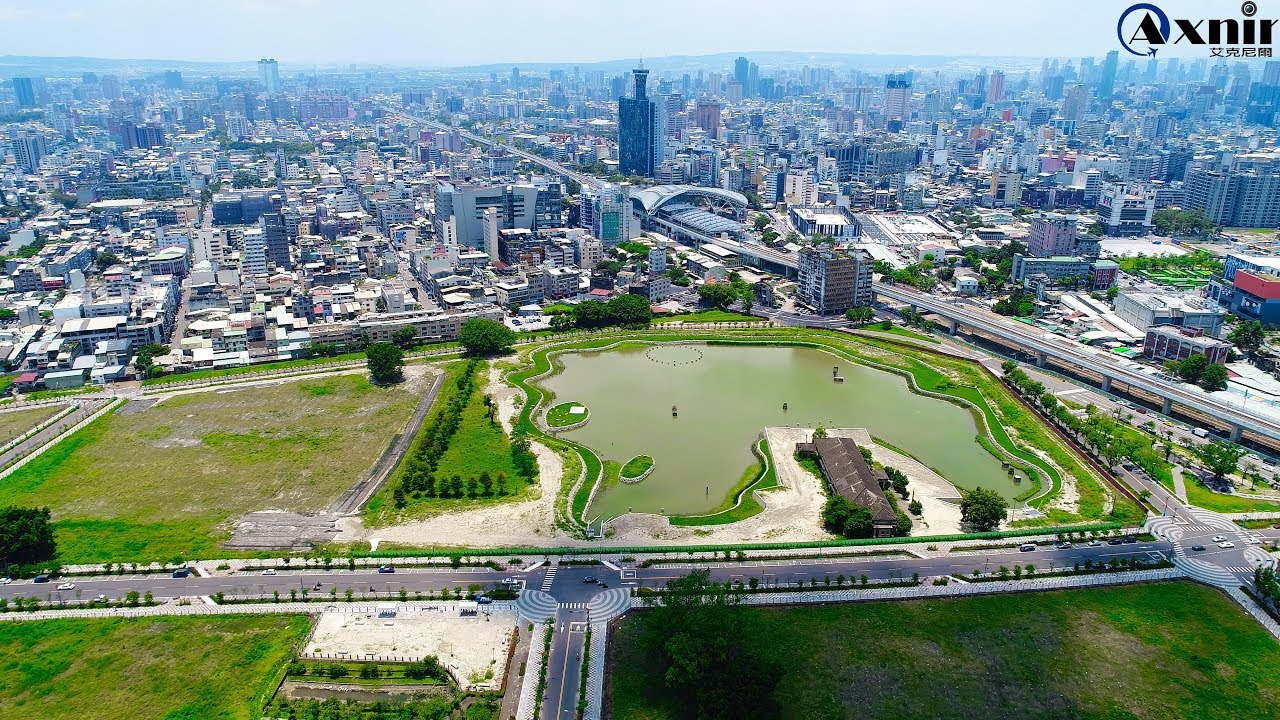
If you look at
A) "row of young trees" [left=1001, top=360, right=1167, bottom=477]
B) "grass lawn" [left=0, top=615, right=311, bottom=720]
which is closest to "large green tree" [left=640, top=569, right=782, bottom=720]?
"grass lawn" [left=0, top=615, right=311, bottom=720]

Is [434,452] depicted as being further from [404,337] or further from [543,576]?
[404,337]

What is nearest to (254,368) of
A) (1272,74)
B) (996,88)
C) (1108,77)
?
(996,88)

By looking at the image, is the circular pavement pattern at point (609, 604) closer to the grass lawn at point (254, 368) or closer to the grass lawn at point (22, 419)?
the grass lawn at point (254, 368)

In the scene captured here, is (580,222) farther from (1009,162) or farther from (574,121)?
(574,121)

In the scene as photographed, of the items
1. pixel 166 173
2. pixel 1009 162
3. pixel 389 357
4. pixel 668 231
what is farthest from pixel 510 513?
pixel 1009 162

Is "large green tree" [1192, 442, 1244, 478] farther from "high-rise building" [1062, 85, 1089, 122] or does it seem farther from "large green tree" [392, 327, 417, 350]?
"high-rise building" [1062, 85, 1089, 122]

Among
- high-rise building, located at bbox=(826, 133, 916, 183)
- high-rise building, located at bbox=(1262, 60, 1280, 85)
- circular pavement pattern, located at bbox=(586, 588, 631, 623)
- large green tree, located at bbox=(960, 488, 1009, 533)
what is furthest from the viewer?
high-rise building, located at bbox=(1262, 60, 1280, 85)
